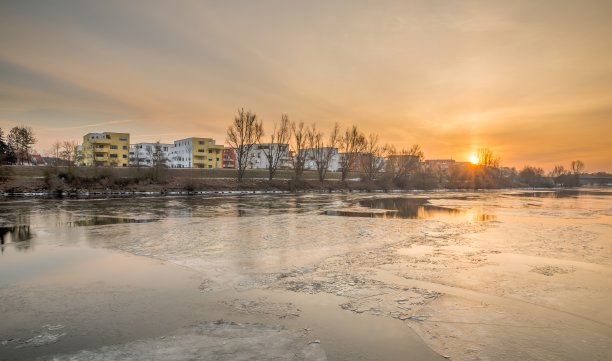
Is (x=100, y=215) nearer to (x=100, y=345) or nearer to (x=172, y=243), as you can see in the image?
(x=172, y=243)

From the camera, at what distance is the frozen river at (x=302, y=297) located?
5.14 metres

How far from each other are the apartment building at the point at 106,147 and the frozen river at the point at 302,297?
284 ft

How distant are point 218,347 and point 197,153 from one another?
103 metres

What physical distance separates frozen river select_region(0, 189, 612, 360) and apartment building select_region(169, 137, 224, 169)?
3598 inches

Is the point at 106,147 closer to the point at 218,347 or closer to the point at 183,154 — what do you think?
the point at 183,154

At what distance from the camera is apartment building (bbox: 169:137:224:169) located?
339 feet

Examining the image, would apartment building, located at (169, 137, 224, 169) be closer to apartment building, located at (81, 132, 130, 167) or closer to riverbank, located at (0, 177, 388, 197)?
apartment building, located at (81, 132, 130, 167)

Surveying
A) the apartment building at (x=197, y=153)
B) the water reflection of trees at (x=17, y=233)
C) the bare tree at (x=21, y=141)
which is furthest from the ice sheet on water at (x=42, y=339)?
the apartment building at (x=197, y=153)

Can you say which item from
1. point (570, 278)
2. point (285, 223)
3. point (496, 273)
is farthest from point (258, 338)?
point (285, 223)

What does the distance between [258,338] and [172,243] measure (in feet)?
28.2

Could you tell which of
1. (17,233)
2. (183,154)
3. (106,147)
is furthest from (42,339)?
(183,154)

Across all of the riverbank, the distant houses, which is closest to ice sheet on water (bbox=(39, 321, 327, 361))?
the riverbank

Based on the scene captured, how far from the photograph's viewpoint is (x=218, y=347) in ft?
16.7

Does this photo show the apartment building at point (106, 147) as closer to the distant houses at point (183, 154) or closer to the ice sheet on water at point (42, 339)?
the distant houses at point (183, 154)
